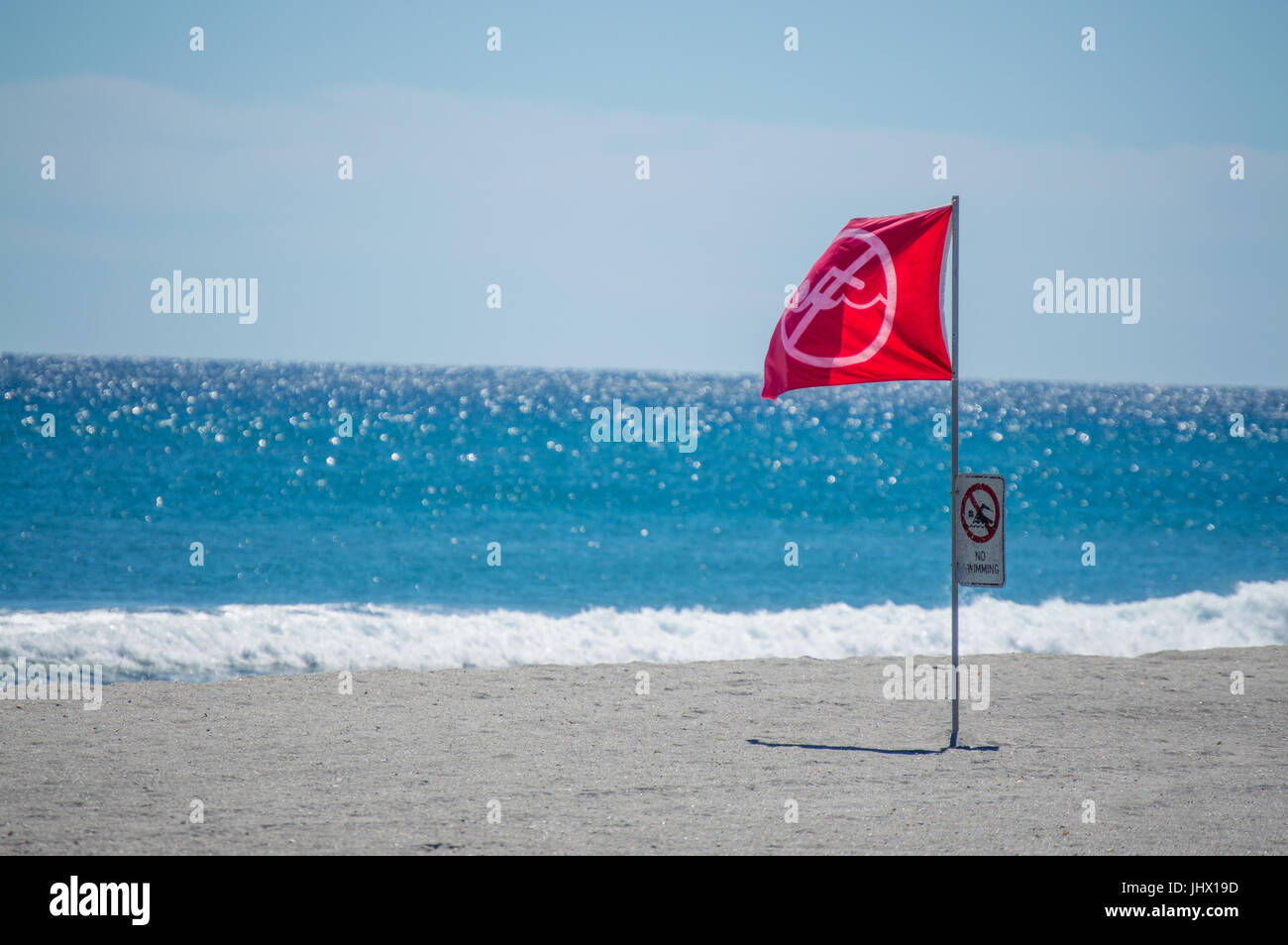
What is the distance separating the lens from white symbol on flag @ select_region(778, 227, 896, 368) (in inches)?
325

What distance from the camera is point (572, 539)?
2914 cm

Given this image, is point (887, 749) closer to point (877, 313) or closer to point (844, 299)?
point (877, 313)

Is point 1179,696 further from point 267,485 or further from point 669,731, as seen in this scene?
point 267,485

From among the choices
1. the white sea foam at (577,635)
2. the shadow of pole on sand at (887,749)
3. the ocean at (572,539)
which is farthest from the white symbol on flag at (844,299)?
the ocean at (572,539)

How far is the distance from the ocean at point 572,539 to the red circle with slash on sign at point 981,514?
690 cm

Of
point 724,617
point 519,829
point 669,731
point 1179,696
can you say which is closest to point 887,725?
point 669,731

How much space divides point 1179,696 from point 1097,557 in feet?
64.6

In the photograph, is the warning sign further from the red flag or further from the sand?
the sand

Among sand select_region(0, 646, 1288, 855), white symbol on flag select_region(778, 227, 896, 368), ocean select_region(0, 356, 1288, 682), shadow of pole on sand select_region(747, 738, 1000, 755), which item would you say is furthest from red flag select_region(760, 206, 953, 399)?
ocean select_region(0, 356, 1288, 682)

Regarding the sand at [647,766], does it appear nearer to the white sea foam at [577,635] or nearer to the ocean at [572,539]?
the white sea foam at [577,635]

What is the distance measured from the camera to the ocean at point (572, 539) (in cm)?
1502

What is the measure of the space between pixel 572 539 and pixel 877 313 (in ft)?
70.3

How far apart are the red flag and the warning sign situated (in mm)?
909

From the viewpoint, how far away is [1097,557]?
93.4 ft
